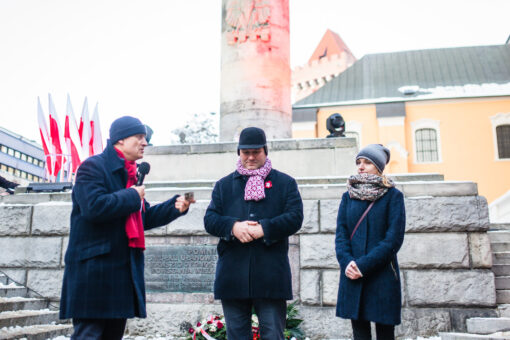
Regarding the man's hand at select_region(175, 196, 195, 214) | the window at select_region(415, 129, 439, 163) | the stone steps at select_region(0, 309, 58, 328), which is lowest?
the stone steps at select_region(0, 309, 58, 328)

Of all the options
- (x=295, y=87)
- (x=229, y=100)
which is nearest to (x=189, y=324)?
(x=229, y=100)

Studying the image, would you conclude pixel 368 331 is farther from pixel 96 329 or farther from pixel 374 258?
pixel 96 329

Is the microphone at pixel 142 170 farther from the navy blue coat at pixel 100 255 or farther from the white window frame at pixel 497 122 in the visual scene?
the white window frame at pixel 497 122

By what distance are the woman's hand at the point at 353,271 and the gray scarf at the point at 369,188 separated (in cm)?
58

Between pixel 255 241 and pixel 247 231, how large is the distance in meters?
0.15

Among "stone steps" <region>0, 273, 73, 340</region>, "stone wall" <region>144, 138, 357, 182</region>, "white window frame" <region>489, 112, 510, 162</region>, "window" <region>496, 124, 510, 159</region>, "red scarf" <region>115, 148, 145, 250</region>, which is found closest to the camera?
"red scarf" <region>115, 148, 145, 250</region>

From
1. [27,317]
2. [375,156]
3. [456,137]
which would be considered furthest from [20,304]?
[456,137]

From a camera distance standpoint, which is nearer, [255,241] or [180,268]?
[255,241]

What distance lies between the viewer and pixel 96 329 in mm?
3170

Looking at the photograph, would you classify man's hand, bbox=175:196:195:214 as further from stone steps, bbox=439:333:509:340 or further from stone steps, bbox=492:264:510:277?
stone steps, bbox=492:264:510:277

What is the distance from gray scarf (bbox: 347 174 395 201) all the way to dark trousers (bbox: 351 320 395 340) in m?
0.99

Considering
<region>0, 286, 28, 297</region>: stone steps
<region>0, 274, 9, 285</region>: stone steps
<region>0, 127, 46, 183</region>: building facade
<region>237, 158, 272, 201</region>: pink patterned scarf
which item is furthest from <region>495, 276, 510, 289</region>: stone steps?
<region>0, 127, 46, 183</region>: building facade

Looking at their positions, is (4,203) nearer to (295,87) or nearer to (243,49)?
(243,49)

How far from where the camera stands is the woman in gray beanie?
3779 millimetres
